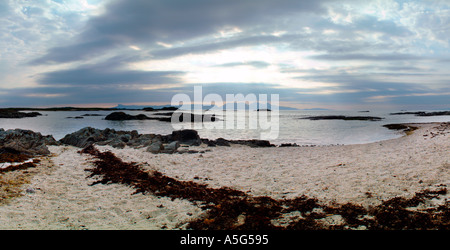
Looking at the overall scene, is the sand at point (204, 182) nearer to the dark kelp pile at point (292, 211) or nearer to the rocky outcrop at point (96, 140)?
the dark kelp pile at point (292, 211)

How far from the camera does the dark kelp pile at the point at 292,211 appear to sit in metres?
5.42

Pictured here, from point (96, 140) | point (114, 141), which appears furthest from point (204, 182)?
point (96, 140)

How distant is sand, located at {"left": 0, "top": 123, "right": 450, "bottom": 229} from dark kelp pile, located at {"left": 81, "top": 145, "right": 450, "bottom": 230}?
1.16 feet

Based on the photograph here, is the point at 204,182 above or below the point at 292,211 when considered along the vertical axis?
below

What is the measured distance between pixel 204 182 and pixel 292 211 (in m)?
4.08

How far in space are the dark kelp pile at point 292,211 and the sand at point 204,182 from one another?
1.16ft

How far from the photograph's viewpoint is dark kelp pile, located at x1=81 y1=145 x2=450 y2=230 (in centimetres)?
542

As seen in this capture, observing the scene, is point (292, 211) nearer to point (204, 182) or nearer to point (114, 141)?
point (204, 182)

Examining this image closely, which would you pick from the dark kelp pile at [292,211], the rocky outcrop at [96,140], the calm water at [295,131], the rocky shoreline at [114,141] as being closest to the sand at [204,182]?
the dark kelp pile at [292,211]

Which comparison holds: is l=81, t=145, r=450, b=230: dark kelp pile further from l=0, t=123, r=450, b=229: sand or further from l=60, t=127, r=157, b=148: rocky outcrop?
l=60, t=127, r=157, b=148: rocky outcrop

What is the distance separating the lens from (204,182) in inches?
384

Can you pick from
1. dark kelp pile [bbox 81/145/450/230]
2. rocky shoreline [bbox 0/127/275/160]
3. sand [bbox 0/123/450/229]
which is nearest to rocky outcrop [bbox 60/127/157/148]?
rocky shoreline [bbox 0/127/275/160]
